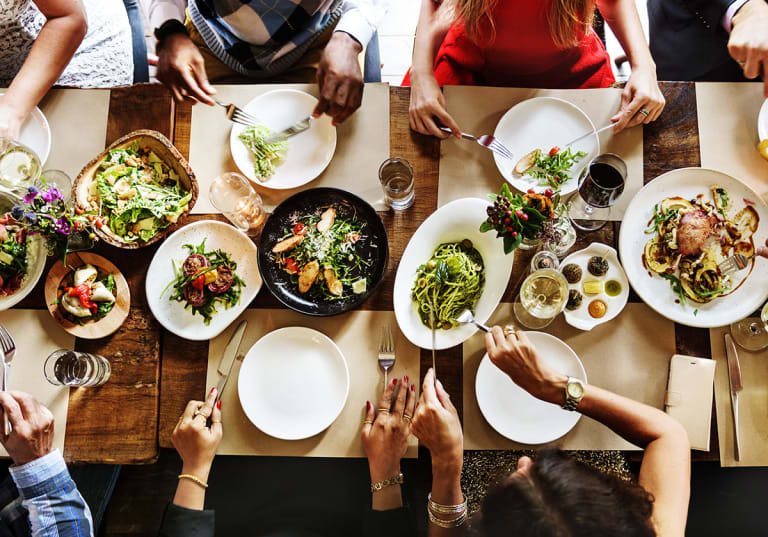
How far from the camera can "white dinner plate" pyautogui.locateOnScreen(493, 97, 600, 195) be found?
5.26 ft

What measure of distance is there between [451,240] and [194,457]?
1129mm

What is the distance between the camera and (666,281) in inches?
59.7

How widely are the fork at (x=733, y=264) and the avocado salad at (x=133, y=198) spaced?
1800 mm

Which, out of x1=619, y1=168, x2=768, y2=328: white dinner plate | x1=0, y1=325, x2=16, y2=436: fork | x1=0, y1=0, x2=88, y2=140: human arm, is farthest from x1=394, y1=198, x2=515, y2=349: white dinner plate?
x1=0, y1=0, x2=88, y2=140: human arm

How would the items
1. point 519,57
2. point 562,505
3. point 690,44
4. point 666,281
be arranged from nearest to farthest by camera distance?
point 562,505 < point 666,281 < point 519,57 < point 690,44

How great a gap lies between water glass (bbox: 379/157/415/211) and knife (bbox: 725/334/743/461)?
3.86ft

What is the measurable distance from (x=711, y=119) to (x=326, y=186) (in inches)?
55.3

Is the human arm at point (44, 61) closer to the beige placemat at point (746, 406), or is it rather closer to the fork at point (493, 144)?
the fork at point (493, 144)

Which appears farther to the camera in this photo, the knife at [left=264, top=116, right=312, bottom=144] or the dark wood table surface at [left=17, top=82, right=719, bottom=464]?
the knife at [left=264, top=116, right=312, bottom=144]

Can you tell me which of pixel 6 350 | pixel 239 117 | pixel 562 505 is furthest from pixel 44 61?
pixel 562 505

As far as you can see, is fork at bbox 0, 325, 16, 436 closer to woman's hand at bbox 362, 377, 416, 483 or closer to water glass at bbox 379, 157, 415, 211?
woman's hand at bbox 362, 377, 416, 483

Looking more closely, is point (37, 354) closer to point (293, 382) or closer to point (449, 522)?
point (293, 382)

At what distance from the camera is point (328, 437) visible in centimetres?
151

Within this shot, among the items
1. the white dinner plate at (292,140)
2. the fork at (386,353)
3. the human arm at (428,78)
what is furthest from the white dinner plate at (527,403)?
the white dinner plate at (292,140)
